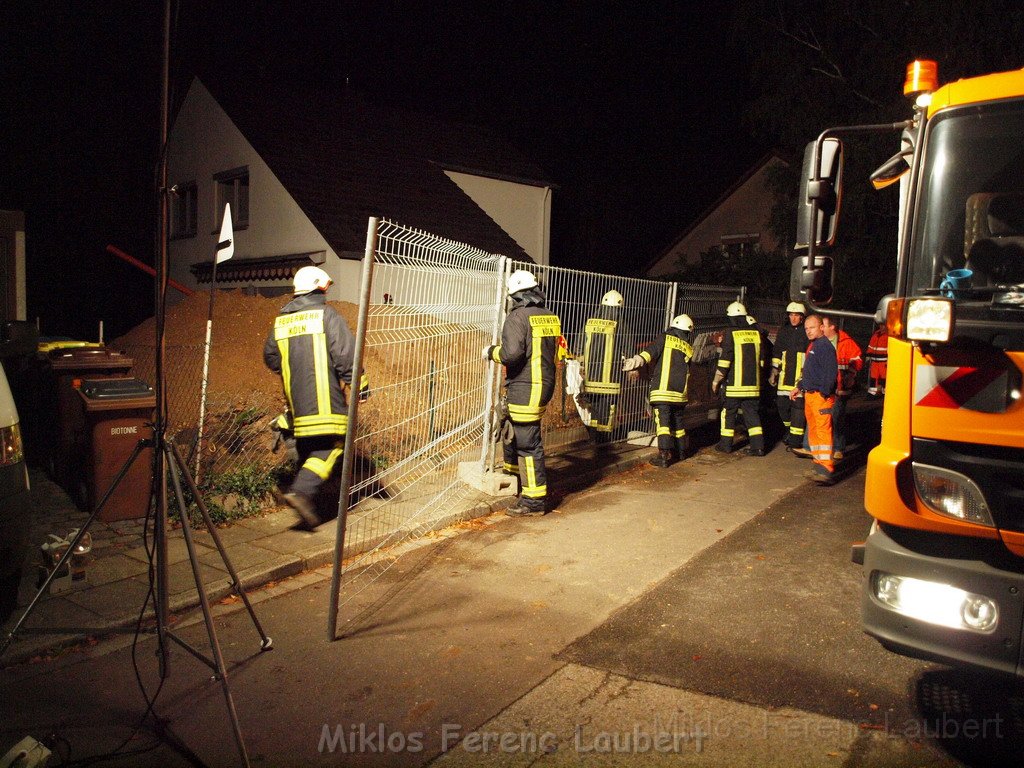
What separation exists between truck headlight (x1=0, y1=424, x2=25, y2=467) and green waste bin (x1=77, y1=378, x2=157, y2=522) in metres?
1.71

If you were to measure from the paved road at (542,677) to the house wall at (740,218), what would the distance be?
80.2 feet

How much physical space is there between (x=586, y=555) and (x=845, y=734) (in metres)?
2.65

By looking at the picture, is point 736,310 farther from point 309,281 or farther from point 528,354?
point 309,281

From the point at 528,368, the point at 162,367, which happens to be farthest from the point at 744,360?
the point at 162,367

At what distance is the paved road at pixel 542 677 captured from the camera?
3119 mm

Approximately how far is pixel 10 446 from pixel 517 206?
19.8 meters

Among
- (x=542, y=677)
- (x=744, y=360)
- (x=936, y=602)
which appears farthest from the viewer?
(x=744, y=360)

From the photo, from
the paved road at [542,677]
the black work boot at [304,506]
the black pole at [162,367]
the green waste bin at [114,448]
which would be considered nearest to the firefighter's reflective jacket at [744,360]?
the paved road at [542,677]

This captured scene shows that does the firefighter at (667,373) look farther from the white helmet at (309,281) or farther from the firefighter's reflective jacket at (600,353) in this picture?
the white helmet at (309,281)

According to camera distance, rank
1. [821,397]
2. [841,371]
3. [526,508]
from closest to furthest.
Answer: [526,508], [821,397], [841,371]

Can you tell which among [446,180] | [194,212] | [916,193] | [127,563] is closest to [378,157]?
[446,180]

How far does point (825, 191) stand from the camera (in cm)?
348

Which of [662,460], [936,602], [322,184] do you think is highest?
[322,184]

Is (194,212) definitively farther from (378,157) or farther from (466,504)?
(466,504)
